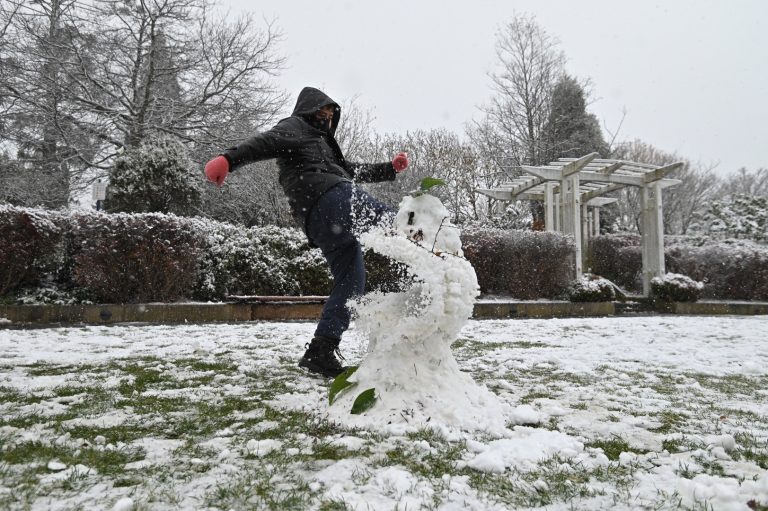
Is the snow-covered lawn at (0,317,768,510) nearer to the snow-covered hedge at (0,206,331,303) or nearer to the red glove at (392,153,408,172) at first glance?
the red glove at (392,153,408,172)

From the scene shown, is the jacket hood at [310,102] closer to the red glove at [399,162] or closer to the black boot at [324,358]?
the red glove at [399,162]

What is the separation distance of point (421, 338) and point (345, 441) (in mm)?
590

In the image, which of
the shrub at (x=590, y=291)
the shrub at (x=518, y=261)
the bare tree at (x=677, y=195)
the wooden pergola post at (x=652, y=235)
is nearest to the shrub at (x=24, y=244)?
the shrub at (x=518, y=261)

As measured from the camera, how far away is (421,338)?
7.01ft

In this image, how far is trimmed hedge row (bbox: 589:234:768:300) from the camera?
1016 cm

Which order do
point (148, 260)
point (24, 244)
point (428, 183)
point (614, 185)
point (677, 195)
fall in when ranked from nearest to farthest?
point (428, 183), point (24, 244), point (148, 260), point (614, 185), point (677, 195)

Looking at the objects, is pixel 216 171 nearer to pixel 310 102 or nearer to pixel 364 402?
pixel 310 102

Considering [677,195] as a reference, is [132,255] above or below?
below

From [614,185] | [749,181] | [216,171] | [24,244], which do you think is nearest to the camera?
[216,171]

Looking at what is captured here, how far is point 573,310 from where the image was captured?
8.21m

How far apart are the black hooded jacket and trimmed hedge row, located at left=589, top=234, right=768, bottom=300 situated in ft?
32.4

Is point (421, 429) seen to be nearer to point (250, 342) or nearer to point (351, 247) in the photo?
point (351, 247)

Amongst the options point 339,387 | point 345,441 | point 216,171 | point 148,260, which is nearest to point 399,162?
point 216,171

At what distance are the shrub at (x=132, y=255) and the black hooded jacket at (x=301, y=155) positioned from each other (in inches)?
146
